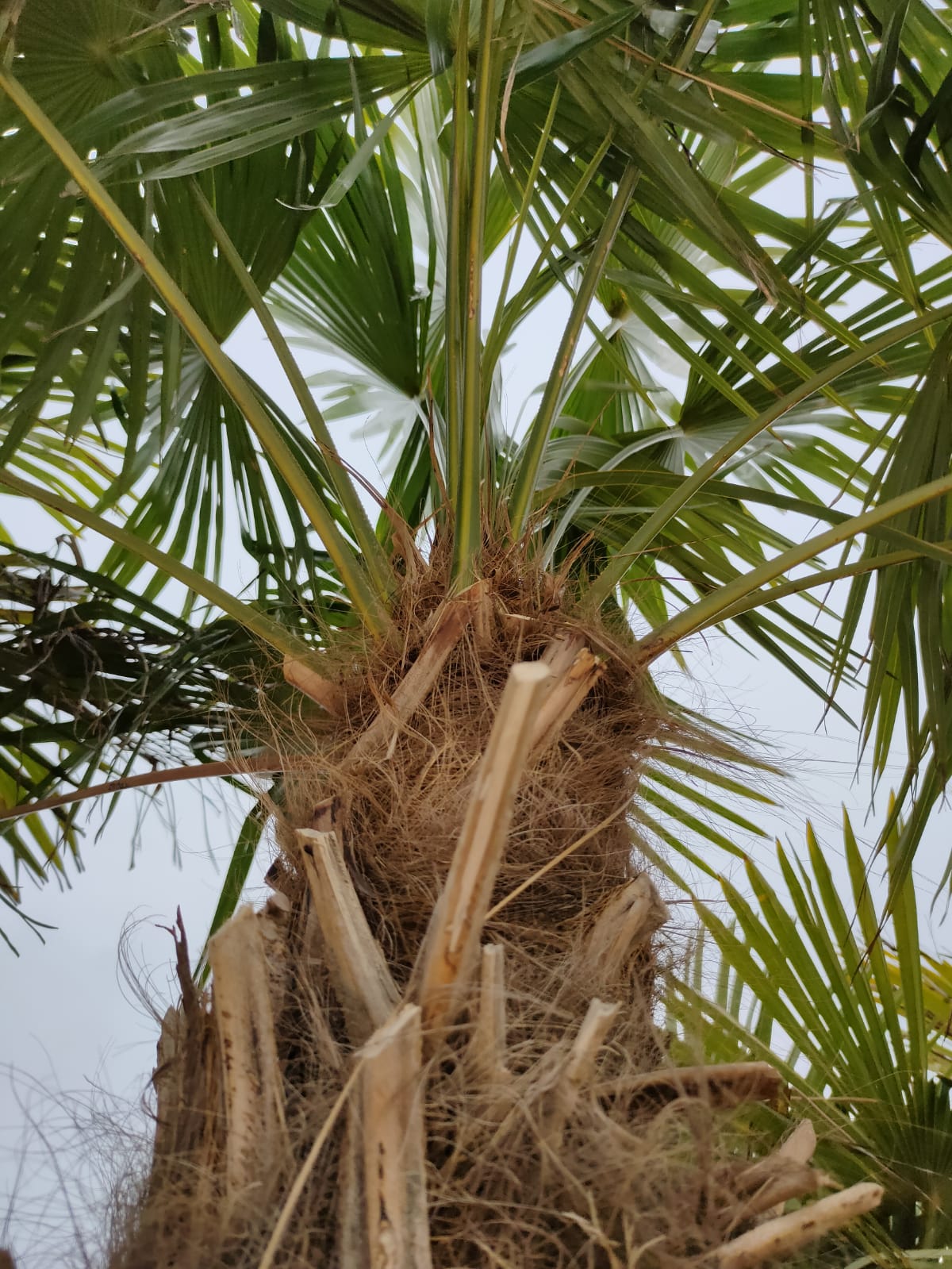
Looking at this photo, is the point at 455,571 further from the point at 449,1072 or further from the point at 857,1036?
the point at 857,1036

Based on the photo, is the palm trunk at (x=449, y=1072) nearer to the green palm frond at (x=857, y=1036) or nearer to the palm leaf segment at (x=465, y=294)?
the palm leaf segment at (x=465, y=294)

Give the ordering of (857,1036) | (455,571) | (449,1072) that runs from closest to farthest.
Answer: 1. (449,1072)
2. (455,571)
3. (857,1036)

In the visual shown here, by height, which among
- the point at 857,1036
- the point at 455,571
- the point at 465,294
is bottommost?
the point at 857,1036

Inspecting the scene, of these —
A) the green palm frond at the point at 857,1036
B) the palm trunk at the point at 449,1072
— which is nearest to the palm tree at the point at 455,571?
the palm trunk at the point at 449,1072

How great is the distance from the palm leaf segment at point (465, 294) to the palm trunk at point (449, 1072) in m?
0.24

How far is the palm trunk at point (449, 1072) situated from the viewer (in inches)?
18.9

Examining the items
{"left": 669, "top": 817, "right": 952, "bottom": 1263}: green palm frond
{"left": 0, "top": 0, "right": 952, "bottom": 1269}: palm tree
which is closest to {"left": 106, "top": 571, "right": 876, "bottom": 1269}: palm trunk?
{"left": 0, "top": 0, "right": 952, "bottom": 1269}: palm tree

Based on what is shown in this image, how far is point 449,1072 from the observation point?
55 cm

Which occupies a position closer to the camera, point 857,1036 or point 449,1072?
point 449,1072

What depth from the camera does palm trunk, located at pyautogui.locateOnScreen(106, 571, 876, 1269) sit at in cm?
48

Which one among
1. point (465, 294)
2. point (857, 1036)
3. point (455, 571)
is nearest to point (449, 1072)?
point (455, 571)

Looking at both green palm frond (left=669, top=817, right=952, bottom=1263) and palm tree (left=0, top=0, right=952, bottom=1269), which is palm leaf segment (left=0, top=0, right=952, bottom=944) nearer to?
palm tree (left=0, top=0, right=952, bottom=1269)

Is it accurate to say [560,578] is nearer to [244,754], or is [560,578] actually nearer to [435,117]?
[244,754]

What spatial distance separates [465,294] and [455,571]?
0.24 m
